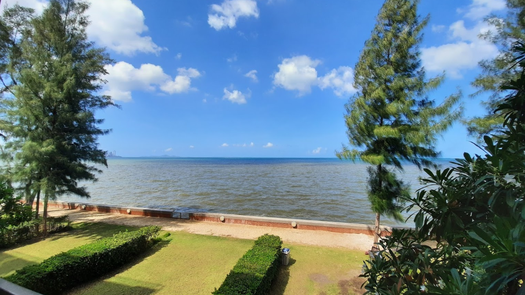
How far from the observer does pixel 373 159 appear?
6730 mm

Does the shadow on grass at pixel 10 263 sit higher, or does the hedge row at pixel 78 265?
the hedge row at pixel 78 265

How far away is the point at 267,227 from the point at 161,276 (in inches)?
216

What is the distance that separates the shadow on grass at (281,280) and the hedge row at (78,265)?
4.76m

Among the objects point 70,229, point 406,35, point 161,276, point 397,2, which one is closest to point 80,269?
point 161,276

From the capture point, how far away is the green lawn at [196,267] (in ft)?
19.0

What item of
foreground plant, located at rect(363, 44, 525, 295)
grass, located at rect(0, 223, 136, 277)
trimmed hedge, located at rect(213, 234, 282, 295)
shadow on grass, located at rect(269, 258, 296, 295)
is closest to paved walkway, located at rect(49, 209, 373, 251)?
grass, located at rect(0, 223, 136, 277)

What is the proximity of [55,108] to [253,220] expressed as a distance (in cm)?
993

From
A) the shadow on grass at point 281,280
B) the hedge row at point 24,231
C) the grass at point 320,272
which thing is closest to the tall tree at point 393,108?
the grass at point 320,272

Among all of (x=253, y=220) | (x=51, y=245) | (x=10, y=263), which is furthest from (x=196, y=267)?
(x=51, y=245)

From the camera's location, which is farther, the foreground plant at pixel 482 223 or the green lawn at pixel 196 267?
the green lawn at pixel 196 267

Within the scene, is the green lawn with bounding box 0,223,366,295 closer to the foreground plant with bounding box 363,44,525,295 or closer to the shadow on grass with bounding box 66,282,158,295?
the shadow on grass with bounding box 66,282,158,295

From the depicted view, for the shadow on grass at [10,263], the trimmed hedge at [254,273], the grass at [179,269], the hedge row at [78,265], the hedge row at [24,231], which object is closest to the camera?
the trimmed hedge at [254,273]

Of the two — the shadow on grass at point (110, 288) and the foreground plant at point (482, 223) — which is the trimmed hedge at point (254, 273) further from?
the foreground plant at point (482, 223)

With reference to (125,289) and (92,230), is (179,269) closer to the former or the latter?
(125,289)
